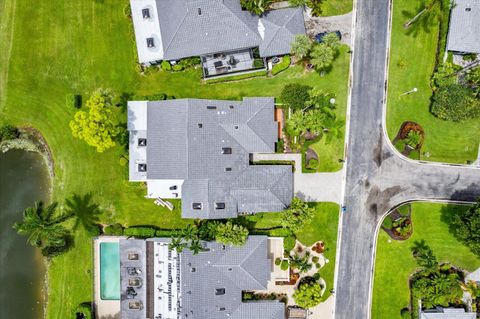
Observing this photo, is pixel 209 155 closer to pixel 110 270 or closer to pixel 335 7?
pixel 110 270

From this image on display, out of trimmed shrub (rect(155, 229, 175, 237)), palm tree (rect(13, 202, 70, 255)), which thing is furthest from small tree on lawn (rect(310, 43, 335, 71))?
palm tree (rect(13, 202, 70, 255))

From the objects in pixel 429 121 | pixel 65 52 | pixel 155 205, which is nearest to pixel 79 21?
pixel 65 52

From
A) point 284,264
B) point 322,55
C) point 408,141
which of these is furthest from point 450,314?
point 322,55

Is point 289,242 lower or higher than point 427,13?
lower

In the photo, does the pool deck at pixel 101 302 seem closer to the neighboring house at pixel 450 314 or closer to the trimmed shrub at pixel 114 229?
the trimmed shrub at pixel 114 229

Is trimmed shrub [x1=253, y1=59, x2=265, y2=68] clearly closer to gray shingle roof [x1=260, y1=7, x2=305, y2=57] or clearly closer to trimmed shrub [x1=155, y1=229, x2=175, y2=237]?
gray shingle roof [x1=260, y1=7, x2=305, y2=57]

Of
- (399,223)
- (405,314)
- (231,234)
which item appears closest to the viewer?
(231,234)
